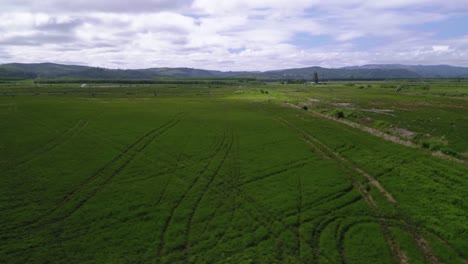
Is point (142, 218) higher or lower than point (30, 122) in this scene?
lower

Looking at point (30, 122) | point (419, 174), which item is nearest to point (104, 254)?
point (419, 174)

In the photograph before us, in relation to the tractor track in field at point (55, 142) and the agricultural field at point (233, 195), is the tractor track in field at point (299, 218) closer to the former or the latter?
the agricultural field at point (233, 195)

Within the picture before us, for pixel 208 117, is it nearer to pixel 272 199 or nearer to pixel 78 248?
pixel 272 199

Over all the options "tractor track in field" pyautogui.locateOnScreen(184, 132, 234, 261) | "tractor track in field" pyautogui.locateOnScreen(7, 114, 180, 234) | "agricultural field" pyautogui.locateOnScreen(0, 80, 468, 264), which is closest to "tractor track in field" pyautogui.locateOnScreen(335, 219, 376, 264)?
"agricultural field" pyautogui.locateOnScreen(0, 80, 468, 264)

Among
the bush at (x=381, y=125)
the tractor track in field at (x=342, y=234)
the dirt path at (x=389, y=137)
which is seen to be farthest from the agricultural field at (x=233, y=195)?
the bush at (x=381, y=125)

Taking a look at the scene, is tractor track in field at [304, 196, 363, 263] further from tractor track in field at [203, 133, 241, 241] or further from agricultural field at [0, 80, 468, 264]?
tractor track in field at [203, 133, 241, 241]
